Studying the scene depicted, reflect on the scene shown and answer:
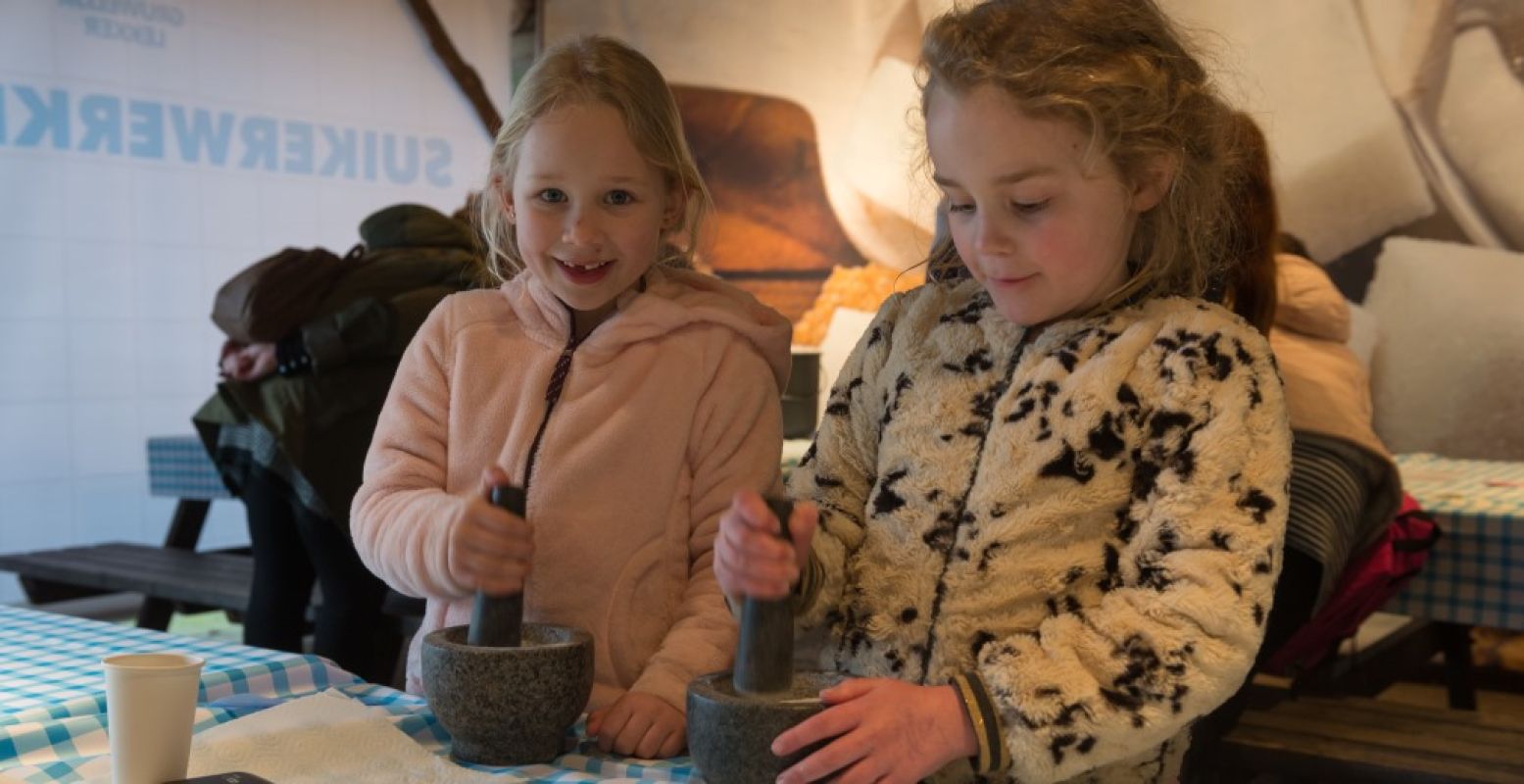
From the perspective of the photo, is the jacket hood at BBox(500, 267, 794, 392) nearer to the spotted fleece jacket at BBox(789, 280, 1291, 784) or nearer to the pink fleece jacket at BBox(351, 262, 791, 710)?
the pink fleece jacket at BBox(351, 262, 791, 710)

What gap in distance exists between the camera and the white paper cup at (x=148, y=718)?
0.95 meters

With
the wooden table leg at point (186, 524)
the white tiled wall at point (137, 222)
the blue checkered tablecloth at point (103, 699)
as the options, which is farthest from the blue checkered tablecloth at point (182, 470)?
the blue checkered tablecloth at point (103, 699)

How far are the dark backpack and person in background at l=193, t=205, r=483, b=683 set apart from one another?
0.10 ft

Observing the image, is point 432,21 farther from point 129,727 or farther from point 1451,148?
point 129,727

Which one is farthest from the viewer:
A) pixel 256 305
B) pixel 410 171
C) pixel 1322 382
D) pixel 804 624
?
pixel 410 171

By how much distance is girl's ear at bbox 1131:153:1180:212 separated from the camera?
114cm

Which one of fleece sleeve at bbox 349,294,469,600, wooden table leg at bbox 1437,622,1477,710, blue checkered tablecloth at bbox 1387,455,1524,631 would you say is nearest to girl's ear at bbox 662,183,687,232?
fleece sleeve at bbox 349,294,469,600

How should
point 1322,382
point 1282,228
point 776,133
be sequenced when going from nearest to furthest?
point 1322,382, point 1282,228, point 776,133

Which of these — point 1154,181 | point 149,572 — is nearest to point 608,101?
point 1154,181

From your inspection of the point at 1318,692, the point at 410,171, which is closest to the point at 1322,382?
the point at 1318,692

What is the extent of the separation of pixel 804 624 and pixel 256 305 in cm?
252

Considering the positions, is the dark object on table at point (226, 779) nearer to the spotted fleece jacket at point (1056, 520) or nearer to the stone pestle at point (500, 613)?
the stone pestle at point (500, 613)

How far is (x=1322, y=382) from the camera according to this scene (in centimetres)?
269

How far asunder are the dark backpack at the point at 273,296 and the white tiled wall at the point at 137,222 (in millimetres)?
1719
